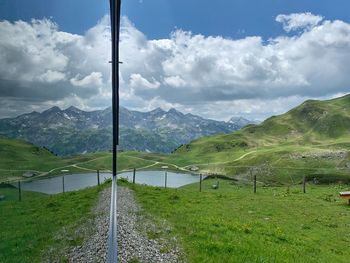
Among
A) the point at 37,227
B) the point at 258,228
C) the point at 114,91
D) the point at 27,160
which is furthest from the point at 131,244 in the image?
the point at 258,228

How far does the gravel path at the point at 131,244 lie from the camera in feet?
49.2

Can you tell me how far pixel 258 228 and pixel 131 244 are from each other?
30.0ft

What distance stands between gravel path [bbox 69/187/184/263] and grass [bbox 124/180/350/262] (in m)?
1.02

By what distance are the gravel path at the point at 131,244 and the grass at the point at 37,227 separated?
0.85m

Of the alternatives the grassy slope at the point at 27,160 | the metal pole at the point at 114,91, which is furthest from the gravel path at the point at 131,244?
the metal pole at the point at 114,91

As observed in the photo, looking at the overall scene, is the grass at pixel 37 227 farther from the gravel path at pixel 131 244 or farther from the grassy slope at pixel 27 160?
the gravel path at pixel 131 244

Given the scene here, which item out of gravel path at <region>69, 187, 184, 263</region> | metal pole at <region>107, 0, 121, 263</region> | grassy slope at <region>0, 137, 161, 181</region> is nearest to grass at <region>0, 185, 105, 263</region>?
grassy slope at <region>0, 137, 161, 181</region>

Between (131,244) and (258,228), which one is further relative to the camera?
(258,228)

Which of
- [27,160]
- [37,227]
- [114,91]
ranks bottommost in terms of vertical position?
[37,227]

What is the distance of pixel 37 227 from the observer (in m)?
16.7

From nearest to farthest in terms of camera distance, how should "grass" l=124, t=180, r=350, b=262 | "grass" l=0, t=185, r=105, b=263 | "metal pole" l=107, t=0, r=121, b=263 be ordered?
"grass" l=0, t=185, r=105, b=263
"metal pole" l=107, t=0, r=121, b=263
"grass" l=124, t=180, r=350, b=262

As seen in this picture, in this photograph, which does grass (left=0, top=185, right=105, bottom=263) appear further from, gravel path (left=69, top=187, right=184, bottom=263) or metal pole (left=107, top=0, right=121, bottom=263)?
metal pole (left=107, top=0, right=121, bottom=263)

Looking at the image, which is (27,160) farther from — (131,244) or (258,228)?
(258,228)

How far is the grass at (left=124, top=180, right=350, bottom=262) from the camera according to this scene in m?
17.1
